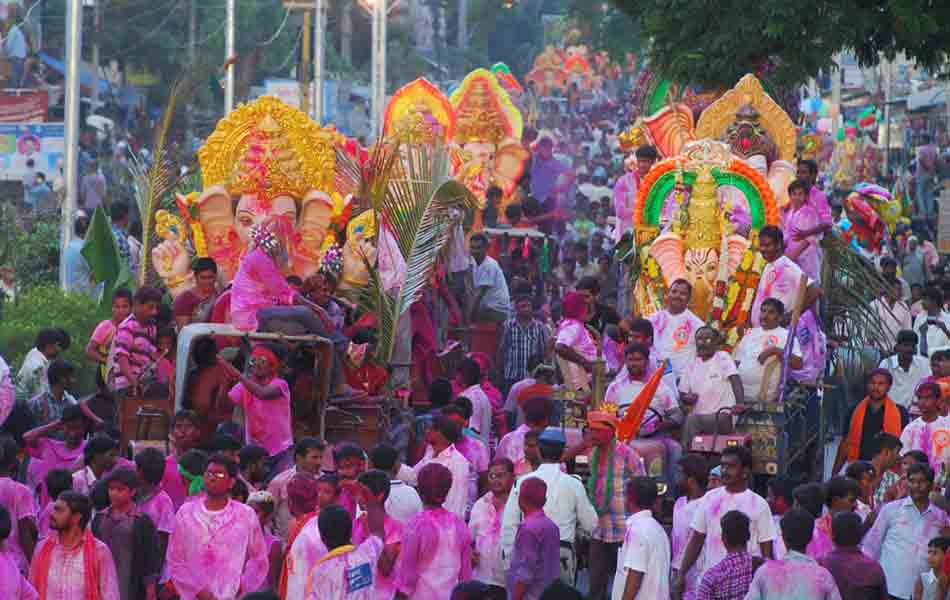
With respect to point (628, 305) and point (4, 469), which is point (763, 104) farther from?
point (4, 469)

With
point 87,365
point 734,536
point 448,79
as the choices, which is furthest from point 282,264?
point 448,79

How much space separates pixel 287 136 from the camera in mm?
18453

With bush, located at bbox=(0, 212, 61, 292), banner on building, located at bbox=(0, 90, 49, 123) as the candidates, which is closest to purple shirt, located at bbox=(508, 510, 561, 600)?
bush, located at bbox=(0, 212, 61, 292)

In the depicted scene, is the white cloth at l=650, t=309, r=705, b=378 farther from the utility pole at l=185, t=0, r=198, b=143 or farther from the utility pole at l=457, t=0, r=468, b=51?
the utility pole at l=457, t=0, r=468, b=51

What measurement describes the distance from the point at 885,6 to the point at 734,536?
537 inches

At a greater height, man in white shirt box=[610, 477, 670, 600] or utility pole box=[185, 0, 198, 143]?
utility pole box=[185, 0, 198, 143]

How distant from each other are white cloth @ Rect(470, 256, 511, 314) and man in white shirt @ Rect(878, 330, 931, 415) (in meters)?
3.76

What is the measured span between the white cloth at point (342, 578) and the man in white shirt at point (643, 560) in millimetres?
1409

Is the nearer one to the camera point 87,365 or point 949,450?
point 949,450

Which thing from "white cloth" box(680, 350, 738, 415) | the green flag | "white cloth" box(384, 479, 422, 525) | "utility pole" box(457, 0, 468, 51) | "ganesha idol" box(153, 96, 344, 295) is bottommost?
"white cloth" box(384, 479, 422, 525)

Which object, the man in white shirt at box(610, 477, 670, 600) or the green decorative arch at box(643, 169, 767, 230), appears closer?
the man in white shirt at box(610, 477, 670, 600)

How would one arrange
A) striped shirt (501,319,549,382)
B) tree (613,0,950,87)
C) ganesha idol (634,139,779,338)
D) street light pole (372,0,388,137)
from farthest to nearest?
street light pole (372,0,388,137) < tree (613,0,950,87) < striped shirt (501,319,549,382) < ganesha idol (634,139,779,338)

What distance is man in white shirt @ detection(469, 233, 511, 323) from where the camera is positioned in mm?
19953

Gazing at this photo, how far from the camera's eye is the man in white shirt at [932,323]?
21297 mm
